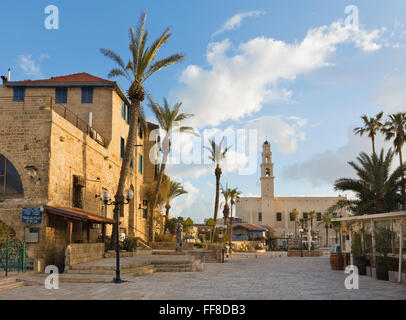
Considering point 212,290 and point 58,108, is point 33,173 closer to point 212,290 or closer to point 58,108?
point 212,290

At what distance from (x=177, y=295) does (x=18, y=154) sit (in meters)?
9.89

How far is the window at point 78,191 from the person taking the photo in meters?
18.8

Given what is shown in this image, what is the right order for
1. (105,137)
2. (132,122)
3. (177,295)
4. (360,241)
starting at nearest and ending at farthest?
(177,295)
(360,241)
(132,122)
(105,137)

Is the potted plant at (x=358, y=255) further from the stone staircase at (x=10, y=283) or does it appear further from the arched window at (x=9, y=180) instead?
the arched window at (x=9, y=180)

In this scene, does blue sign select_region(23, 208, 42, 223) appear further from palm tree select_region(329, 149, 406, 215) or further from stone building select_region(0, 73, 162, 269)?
palm tree select_region(329, 149, 406, 215)

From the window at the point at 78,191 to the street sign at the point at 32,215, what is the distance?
138 inches

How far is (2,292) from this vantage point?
10.8m

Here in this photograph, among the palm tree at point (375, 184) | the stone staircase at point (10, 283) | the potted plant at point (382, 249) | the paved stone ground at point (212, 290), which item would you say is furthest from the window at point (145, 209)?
the potted plant at point (382, 249)

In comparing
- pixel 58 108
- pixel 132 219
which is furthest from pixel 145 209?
pixel 58 108

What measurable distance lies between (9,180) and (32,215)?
A: 2076 mm

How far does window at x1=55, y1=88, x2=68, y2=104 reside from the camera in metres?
24.5

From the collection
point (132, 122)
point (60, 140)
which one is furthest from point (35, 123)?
point (132, 122)

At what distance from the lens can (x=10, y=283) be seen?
11.9m
